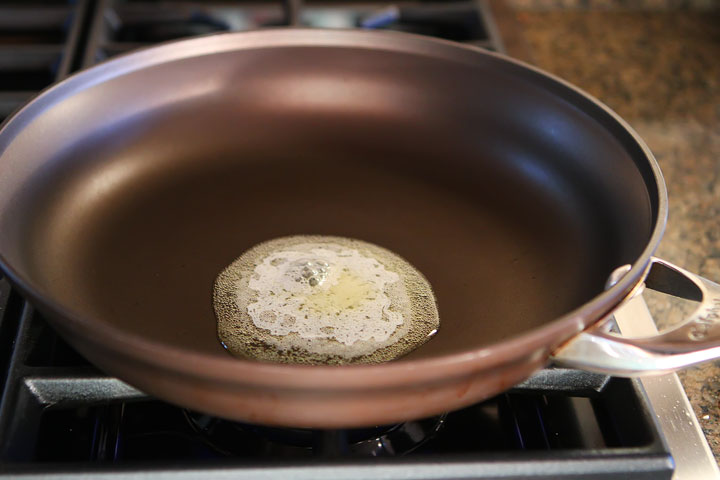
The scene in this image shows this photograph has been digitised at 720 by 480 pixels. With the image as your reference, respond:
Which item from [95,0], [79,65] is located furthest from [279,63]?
[95,0]

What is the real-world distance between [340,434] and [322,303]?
12 centimetres

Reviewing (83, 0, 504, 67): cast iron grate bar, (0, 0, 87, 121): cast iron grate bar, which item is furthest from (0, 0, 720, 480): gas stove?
(83, 0, 504, 67): cast iron grate bar

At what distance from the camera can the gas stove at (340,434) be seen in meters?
0.40

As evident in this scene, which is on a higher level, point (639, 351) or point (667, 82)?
point (667, 82)

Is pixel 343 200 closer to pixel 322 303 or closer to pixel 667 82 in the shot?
pixel 322 303

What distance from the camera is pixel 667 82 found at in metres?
0.95

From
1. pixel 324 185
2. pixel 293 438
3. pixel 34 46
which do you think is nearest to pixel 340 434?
pixel 293 438

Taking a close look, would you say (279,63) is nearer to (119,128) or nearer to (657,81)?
(119,128)

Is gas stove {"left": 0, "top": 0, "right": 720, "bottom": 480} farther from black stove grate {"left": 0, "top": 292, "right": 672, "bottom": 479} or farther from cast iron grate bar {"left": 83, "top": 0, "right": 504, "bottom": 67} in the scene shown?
cast iron grate bar {"left": 83, "top": 0, "right": 504, "bottom": 67}

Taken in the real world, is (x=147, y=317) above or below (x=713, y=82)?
below

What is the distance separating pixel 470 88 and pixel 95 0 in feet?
1.78

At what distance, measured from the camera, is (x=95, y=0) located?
92 cm

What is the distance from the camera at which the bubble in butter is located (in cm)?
48

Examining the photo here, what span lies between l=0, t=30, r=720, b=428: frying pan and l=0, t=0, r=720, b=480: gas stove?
43 millimetres
